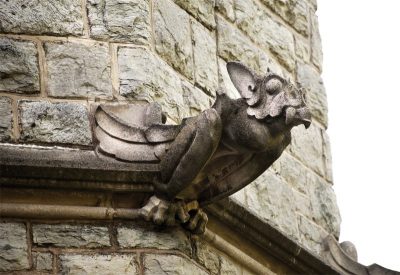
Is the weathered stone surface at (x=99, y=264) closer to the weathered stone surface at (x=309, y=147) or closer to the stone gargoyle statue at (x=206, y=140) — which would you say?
the stone gargoyle statue at (x=206, y=140)

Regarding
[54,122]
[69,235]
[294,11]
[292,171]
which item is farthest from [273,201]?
[69,235]

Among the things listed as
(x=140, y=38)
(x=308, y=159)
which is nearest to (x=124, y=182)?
(x=140, y=38)

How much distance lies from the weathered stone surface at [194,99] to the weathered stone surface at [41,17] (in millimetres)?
667

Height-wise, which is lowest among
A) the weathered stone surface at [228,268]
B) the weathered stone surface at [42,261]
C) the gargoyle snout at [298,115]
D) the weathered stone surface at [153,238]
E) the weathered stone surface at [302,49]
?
the weathered stone surface at [42,261]

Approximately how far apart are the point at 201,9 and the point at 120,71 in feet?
3.27

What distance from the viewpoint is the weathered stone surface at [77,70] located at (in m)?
9.26

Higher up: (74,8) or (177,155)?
(74,8)

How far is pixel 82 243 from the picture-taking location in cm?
885

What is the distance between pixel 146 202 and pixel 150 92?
0.62 metres

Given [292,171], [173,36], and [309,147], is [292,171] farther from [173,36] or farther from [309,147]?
[173,36]

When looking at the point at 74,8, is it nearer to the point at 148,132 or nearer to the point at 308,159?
the point at 148,132

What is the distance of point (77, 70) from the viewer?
367 inches

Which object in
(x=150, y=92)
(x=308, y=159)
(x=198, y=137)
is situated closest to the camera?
(x=198, y=137)

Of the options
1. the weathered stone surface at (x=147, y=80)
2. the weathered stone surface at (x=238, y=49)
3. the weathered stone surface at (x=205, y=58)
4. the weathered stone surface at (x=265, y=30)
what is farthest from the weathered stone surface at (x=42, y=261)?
the weathered stone surface at (x=265, y=30)
